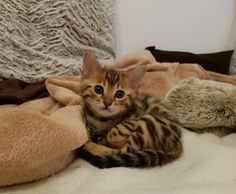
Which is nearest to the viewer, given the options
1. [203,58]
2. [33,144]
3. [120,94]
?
[33,144]

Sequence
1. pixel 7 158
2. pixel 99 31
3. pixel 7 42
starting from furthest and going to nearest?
pixel 99 31
pixel 7 42
pixel 7 158

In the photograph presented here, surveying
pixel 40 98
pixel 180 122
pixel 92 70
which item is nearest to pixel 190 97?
pixel 180 122

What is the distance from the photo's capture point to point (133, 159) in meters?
1.01

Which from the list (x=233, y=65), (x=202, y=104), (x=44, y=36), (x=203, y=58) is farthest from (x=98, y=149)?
(x=233, y=65)

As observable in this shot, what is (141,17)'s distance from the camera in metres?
1.86

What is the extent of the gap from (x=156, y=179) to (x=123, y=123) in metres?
0.27

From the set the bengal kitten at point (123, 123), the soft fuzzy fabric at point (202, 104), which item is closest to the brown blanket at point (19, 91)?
the bengal kitten at point (123, 123)

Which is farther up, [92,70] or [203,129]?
[92,70]

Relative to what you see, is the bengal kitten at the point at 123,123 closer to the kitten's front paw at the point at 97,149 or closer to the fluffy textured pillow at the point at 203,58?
the kitten's front paw at the point at 97,149

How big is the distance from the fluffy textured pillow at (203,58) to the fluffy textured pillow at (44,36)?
1.10ft

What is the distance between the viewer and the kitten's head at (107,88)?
46.5 inches

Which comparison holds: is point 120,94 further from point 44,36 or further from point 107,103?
point 44,36

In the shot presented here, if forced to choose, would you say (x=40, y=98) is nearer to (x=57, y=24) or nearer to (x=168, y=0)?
(x=57, y=24)

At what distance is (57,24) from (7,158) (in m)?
0.88
